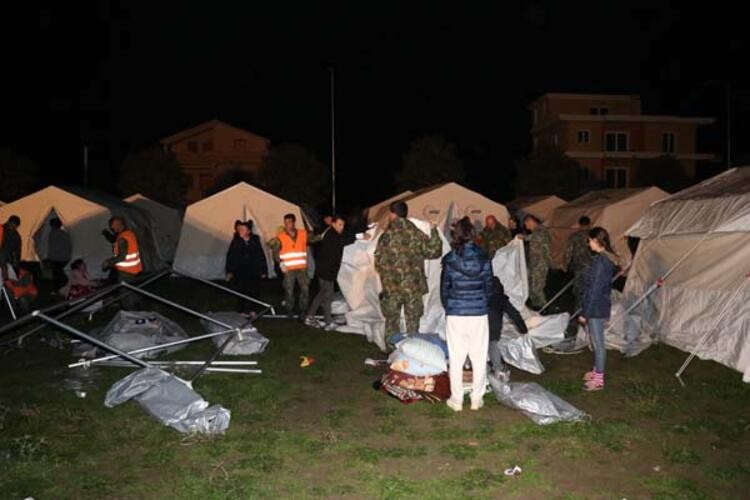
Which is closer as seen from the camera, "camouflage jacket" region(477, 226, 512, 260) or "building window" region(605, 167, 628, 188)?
"camouflage jacket" region(477, 226, 512, 260)

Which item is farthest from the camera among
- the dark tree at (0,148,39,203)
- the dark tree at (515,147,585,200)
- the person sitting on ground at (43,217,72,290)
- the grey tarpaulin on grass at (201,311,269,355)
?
the dark tree at (515,147,585,200)

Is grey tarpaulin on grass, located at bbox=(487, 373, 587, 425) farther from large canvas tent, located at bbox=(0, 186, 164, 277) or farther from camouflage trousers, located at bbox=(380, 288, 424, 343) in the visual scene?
large canvas tent, located at bbox=(0, 186, 164, 277)

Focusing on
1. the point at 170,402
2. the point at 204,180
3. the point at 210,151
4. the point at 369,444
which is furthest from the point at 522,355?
the point at 204,180

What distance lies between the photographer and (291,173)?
5209 centimetres

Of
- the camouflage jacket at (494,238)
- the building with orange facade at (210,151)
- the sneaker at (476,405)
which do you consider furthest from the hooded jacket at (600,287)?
the building with orange facade at (210,151)

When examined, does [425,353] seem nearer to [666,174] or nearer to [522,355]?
[522,355]

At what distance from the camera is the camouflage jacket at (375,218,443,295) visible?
9078 millimetres

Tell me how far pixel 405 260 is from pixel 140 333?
3.68 m

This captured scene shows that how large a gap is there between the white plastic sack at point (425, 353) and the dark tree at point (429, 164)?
42.3 metres

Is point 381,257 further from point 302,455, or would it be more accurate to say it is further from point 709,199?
point 709,199

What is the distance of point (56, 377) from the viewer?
8.95 m

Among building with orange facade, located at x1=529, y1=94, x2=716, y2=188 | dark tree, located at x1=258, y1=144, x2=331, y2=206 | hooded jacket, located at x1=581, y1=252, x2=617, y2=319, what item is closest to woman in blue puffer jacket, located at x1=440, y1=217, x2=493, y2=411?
hooded jacket, located at x1=581, y1=252, x2=617, y2=319

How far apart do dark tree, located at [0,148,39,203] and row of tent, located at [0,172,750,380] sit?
19769 mm

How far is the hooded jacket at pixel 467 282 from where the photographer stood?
23.1 ft
